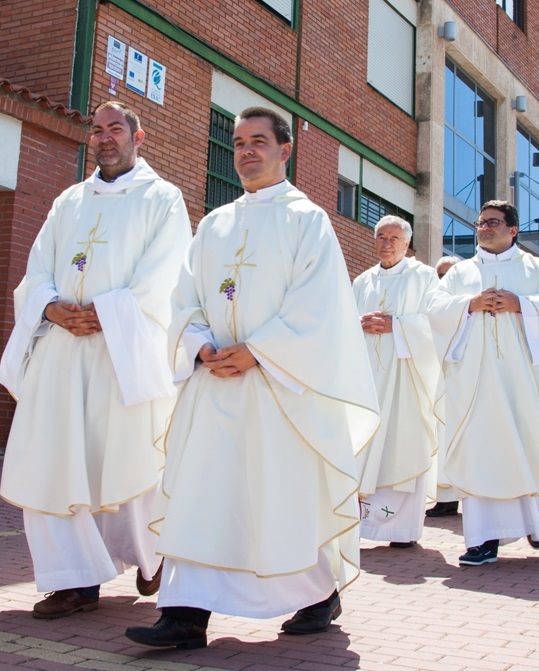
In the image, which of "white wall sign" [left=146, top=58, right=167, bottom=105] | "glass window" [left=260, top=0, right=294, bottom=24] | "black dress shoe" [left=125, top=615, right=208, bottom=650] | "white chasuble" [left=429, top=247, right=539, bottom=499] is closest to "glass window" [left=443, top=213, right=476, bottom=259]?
"glass window" [left=260, top=0, right=294, bottom=24]

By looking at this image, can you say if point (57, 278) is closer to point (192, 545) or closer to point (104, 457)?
point (104, 457)

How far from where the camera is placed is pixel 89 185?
5047mm

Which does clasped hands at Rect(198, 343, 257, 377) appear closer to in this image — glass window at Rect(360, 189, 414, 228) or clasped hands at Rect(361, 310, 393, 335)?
clasped hands at Rect(361, 310, 393, 335)

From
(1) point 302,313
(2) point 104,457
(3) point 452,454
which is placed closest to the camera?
(1) point 302,313

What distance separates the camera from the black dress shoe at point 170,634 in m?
3.63

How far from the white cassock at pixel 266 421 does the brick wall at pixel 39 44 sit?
22.8ft

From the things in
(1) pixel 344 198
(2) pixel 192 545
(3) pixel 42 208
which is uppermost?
(1) pixel 344 198

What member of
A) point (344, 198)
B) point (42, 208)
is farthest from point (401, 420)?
point (344, 198)

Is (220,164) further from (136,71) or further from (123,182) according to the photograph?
(123,182)

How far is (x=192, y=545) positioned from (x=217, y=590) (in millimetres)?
213

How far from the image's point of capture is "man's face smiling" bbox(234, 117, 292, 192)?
4.41 meters

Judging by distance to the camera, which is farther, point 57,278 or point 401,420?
point 401,420

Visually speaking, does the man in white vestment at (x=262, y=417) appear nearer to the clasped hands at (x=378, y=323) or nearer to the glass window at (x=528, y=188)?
the clasped hands at (x=378, y=323)

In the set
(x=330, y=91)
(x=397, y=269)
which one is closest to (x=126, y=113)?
(x=397, y=269)
